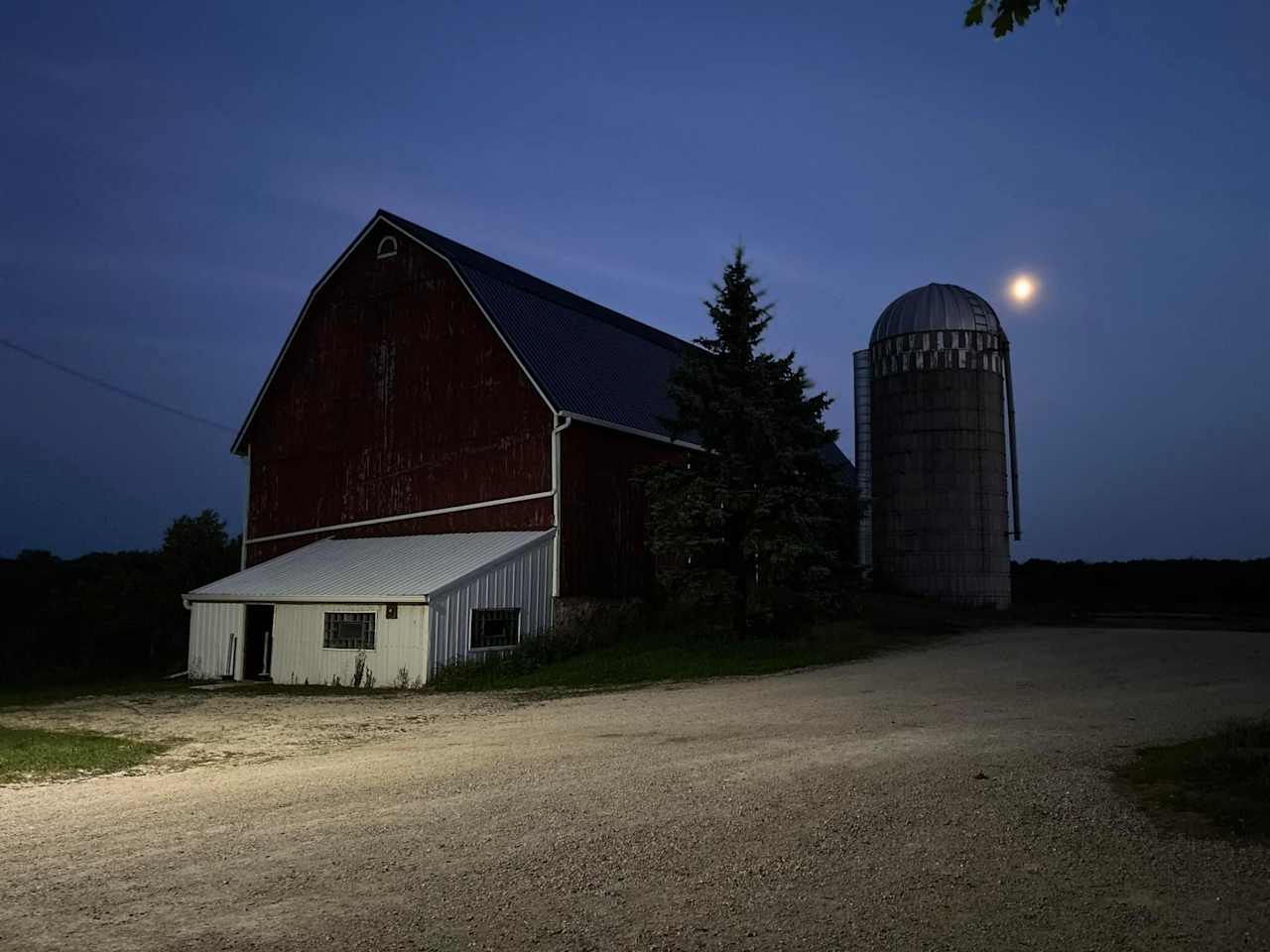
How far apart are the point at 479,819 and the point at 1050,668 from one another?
12864 millimetres

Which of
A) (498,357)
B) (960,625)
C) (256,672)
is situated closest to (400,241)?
(498,357)

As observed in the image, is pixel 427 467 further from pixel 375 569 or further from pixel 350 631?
pixel 350 631

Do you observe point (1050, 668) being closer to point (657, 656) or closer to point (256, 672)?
point (657, 656)

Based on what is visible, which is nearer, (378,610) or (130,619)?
(378,610)

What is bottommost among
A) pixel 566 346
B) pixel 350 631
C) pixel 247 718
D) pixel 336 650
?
pixel 247 718

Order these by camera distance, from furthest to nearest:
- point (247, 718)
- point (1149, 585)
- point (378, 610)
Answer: point (1149, 585) → point (378, 610) → point (247, 718)

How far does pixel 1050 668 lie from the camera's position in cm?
1712

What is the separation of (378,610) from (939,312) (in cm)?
2102

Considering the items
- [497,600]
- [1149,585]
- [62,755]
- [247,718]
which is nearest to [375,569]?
[497,600]

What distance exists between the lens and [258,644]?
25281 millimetres

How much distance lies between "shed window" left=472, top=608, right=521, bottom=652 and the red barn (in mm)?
37

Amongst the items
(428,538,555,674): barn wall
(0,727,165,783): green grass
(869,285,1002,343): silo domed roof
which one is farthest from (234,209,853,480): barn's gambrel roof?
(0,727,165,783): green grass

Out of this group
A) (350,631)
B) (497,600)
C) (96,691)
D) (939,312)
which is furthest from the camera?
(939,312)

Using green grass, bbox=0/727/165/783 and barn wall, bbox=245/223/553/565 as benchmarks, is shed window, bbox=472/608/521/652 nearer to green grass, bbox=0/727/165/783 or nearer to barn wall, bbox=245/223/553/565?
barn wall, bbox=245/223/553/565
